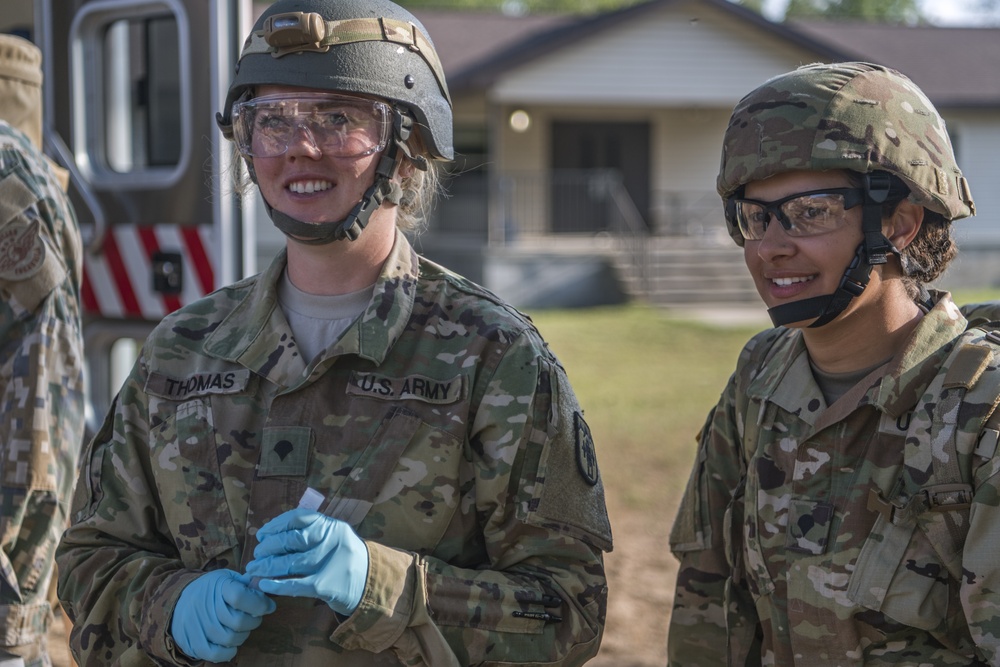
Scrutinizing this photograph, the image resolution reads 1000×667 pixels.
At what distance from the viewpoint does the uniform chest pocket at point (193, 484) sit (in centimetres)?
223

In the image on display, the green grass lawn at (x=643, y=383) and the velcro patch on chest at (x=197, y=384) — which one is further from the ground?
the velcro patch on chest at (x=197, y=384)

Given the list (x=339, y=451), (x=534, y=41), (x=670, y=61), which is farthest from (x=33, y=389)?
(x=670, y=61)

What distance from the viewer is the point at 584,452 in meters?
2.29

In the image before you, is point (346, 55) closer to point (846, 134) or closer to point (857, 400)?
point (846, 134)

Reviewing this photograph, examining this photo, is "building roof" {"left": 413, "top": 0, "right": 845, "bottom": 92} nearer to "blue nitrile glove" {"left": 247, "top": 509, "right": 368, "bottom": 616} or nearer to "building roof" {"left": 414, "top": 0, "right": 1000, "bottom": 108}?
"building roof" {"left": 414, "top": 0, "right": 1000, "bottom": 108}

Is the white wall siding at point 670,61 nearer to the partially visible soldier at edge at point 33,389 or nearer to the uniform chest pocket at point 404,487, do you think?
the partially visible soldier at edge at point 33,389

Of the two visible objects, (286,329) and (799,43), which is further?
(799,43)

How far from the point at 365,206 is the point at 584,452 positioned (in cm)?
66

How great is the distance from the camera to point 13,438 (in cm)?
298

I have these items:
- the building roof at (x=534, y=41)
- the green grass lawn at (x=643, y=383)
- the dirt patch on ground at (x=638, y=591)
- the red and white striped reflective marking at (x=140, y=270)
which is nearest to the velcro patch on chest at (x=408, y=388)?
the red and white striped reflective marking at (x=140, y=270)

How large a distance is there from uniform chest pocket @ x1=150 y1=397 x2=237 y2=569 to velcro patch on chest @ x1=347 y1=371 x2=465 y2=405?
0.31m

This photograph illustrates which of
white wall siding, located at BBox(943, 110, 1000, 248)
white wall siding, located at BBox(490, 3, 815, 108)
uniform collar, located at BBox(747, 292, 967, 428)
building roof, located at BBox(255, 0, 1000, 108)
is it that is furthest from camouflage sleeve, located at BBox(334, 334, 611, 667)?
white wall siding, located at BBox(943, 110, 1000, 248)

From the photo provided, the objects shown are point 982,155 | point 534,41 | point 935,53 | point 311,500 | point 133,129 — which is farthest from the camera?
point 935,53

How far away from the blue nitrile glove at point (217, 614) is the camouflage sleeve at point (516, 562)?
0.17 meters
